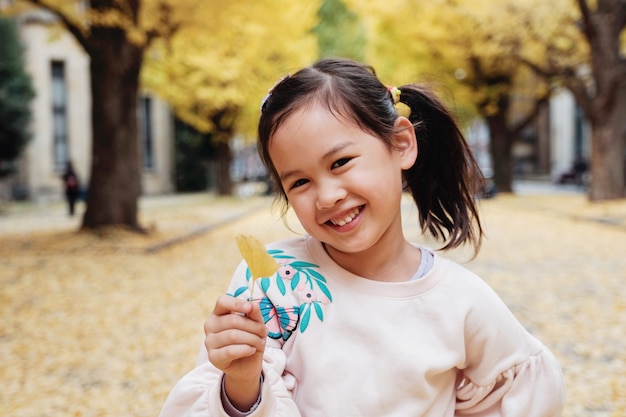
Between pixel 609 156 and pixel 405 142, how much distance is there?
1470 centimetres

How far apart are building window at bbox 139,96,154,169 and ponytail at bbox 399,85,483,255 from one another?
27593 mm

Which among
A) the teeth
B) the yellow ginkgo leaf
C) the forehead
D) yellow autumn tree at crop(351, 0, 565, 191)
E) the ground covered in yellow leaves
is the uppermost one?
yellow autumn tree at crop(351, 0, 565, 191)

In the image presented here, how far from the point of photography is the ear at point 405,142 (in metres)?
1.51

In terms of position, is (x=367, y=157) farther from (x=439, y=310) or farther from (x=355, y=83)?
(x=439, y=310)

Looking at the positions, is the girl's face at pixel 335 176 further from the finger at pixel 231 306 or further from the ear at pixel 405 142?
the finger at pixel 231 306

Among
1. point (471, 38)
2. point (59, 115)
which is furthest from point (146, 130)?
point (471, 38)

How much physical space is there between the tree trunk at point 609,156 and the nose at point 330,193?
14.8 meters

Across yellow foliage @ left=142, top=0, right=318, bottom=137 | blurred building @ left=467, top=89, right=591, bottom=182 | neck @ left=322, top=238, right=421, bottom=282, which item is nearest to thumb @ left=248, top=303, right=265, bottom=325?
neck @ left=322, top=238, right=421, bottom=282

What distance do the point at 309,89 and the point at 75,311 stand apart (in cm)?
489

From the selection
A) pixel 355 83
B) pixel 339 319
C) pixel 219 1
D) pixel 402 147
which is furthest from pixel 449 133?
pixel 219 1

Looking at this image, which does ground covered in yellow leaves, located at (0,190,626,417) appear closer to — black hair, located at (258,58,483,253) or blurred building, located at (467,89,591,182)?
black hair, located at (258,58,483,253)

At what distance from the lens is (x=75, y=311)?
5.68 m

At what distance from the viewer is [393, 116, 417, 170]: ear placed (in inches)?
59.6

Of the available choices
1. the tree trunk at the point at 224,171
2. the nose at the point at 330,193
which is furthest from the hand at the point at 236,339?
the tree trunk at the point at 224,171
